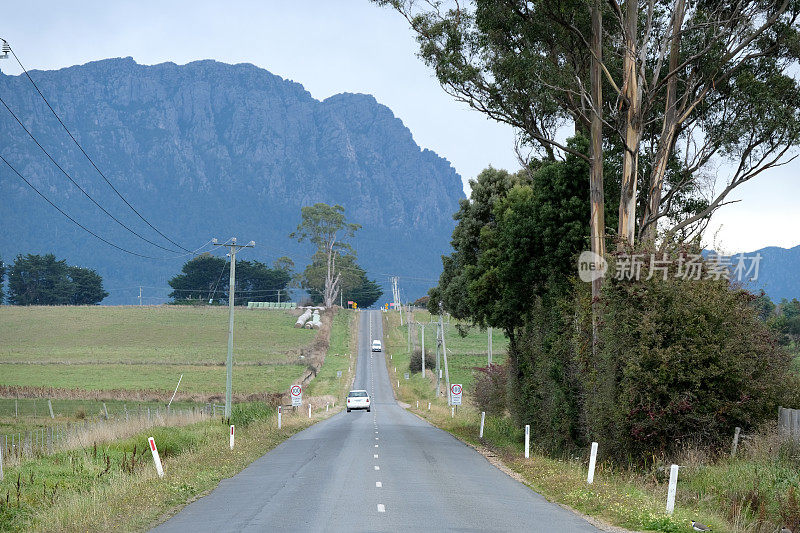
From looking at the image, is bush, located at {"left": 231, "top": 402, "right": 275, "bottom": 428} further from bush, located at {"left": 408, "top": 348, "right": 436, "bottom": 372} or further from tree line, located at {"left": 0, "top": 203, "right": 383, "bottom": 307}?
tree line, located at {"left": 0, "top": 203, "right": 383, "bottom": 307}

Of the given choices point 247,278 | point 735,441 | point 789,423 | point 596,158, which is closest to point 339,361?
point 596,158

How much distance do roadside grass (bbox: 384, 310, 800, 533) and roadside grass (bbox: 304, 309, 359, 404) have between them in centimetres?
5489

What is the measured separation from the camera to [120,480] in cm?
1817

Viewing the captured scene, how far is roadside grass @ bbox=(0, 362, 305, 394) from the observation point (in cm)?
6219

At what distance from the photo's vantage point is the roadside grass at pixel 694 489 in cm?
1345

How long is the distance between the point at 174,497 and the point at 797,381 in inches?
588

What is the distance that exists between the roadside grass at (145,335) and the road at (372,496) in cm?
6349

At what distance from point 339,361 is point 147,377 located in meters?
34.4

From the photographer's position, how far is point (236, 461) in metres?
23.1

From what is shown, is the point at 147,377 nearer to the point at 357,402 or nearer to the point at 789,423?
the point at 357,402

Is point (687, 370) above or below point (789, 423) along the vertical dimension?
above

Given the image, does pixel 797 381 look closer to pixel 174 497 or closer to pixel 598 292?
pixel 598 292

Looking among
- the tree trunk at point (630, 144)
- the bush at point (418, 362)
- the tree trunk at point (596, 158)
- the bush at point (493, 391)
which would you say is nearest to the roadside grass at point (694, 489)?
the tree trunk at point (596, 158)

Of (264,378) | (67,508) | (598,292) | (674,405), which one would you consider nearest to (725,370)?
(674,405)
